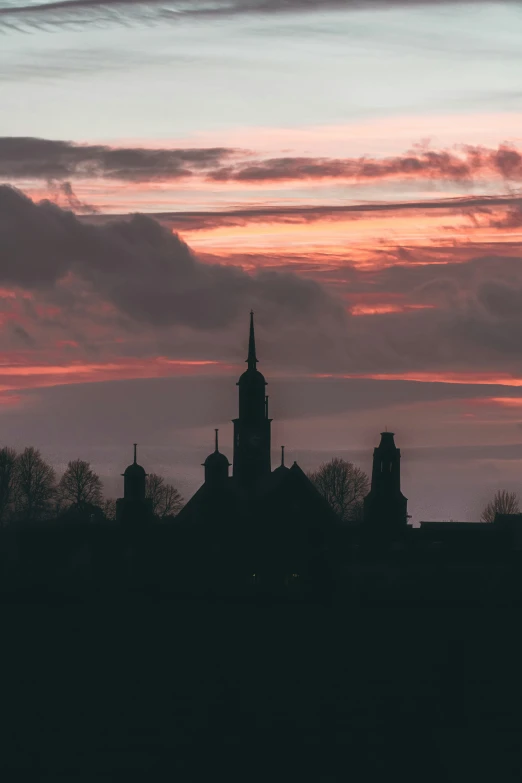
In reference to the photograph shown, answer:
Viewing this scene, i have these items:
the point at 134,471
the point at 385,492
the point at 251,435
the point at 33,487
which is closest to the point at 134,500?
the point at 134,471

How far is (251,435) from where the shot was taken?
114m

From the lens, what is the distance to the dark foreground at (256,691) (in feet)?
153

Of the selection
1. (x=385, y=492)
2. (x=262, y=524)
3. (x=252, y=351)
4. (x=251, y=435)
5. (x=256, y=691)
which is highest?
(x=252, y=351)

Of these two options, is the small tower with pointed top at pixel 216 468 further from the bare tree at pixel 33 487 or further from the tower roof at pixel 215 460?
the bare tree at pixel 33 487

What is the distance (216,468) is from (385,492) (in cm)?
1121

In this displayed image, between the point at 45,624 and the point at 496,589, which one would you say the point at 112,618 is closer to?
the point at 45,624

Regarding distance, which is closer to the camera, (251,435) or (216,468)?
(216,468)

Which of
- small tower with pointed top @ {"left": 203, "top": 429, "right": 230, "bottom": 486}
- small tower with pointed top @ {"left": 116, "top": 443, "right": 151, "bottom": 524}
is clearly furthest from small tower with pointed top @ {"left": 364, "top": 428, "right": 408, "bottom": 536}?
small tower with pointed top @ {"left": 116, "top": 443, "right": 151, "bottom": 524}

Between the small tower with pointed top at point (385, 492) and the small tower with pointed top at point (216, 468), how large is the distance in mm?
9634

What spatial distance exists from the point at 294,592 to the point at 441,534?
90.1 feet

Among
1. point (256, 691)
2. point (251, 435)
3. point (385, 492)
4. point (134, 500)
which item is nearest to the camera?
point (256, 691)

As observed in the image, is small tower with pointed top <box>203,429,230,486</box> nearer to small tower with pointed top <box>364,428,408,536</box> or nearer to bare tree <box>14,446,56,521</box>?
small tower with pointed top <box>364,428,408,536</box>

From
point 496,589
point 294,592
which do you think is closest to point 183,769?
point 496,589

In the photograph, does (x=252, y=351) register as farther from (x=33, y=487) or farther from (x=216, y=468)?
(x=33, y=487)
